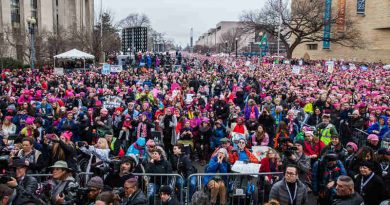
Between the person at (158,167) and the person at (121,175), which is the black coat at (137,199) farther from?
the person at (158,167)

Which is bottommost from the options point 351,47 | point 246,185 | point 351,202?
point 246,185

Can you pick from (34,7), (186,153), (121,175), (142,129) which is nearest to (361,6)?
(34,7)

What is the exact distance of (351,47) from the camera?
57188 millimetres

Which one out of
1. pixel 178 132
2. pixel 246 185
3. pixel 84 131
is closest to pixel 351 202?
pixel 246 185

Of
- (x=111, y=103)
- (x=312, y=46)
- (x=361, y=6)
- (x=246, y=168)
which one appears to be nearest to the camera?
(x=246, y=168)

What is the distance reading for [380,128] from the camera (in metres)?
10.2

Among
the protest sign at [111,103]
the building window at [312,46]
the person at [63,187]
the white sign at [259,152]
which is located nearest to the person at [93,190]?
the person at [63,187]

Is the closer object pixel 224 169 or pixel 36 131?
pixel 224 169

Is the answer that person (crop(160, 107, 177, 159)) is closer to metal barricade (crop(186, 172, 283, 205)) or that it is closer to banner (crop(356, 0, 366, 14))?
metal barricade (crop(186, 172, 283, 205))

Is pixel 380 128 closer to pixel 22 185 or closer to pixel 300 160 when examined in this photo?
pixel 300 160

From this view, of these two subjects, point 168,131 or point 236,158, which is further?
point 168,131

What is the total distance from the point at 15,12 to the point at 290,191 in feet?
160

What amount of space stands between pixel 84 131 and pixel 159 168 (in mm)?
3898

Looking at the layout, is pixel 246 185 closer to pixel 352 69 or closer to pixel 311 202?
pixel 311 202
